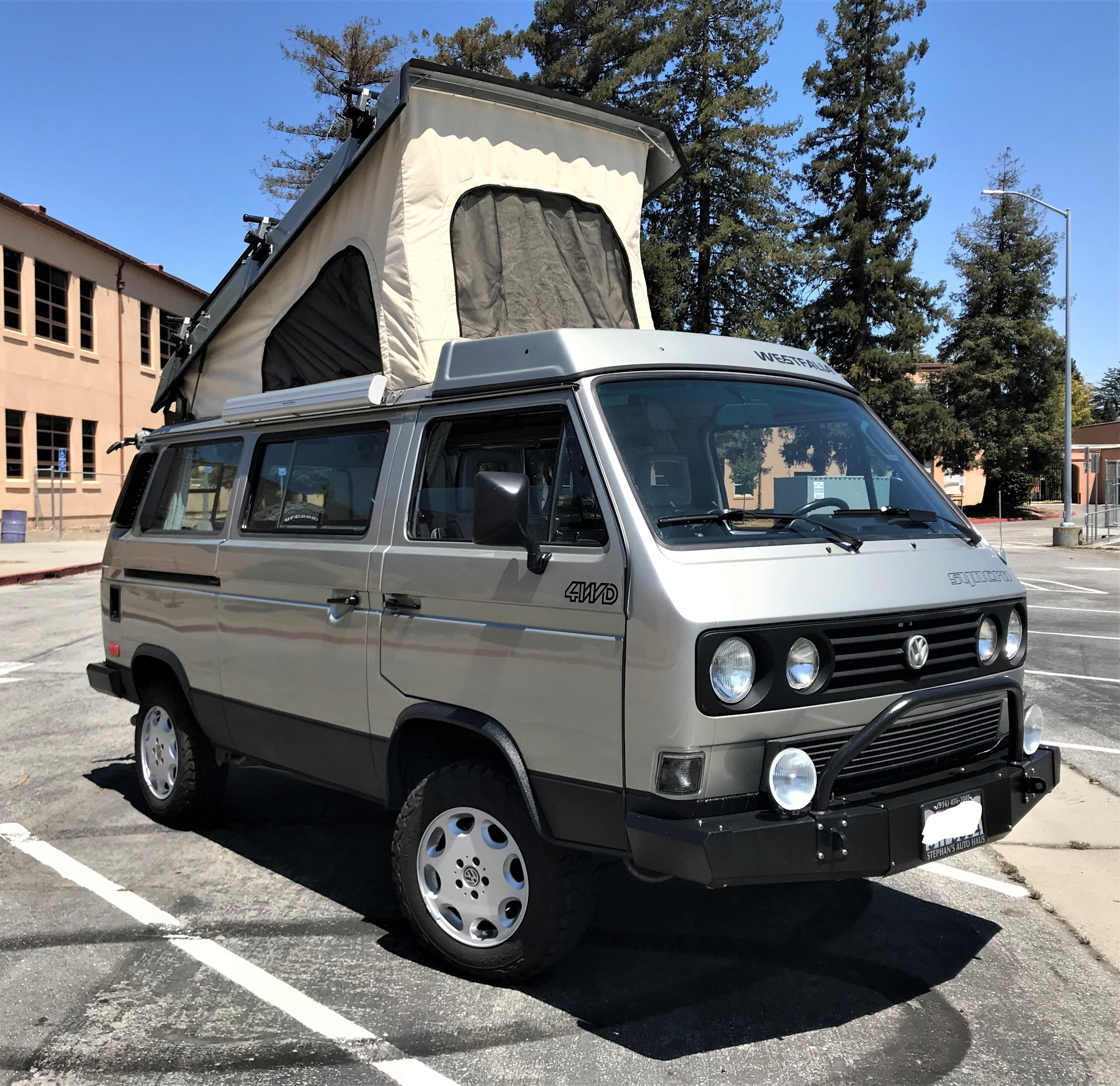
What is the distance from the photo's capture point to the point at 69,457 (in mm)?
33594

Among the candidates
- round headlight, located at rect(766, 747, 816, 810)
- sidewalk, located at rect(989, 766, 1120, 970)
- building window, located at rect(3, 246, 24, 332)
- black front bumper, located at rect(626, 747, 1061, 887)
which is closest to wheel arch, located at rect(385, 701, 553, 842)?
black front bumper, located at rect(626, 747, 1061, 887)

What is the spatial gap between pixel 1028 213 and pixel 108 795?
184 feet

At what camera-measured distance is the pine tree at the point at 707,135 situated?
33938 millimetres

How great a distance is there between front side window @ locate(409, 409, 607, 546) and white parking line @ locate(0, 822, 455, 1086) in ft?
5.65

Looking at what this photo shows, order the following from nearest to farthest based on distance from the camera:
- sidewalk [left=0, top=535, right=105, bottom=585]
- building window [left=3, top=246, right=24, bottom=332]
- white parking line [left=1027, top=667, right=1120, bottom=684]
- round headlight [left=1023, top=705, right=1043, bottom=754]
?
round headlight [left=1023, top=705, right=1043, bottom=754], white parking line [left=1027, top=667, right=1120, bottom=684], sidewalk [left=0, top=535, right=105, bottom=585], building window [left=3, top=246, right=24, bottom=332]

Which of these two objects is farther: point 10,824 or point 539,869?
point 10,824

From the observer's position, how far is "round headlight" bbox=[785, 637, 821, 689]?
131 inches

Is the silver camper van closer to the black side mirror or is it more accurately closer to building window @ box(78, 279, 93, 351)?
the black side mirror

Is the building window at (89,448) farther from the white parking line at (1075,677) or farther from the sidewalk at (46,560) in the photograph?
the white parking line at (1075,677)

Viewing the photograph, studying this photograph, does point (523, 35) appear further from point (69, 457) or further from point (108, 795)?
point (108, 795)

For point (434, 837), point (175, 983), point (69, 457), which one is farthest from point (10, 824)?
point (69, 457)

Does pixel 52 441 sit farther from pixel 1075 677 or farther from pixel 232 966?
pixel 232 966

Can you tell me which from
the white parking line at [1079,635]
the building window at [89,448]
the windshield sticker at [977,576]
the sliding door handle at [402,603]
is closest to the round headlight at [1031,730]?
the windshield sticker at [977,576]

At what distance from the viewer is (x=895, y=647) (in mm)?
3574
